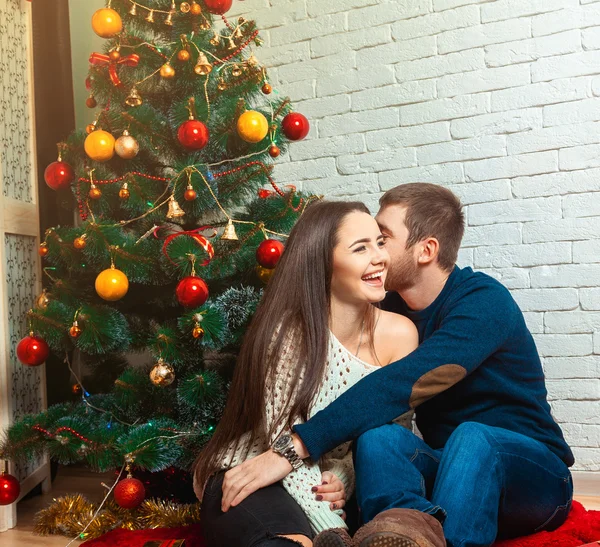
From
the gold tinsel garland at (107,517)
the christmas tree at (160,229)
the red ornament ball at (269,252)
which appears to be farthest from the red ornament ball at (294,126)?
the gold tinsel garland at (107,517)

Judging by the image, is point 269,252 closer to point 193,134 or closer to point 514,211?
point 193,134

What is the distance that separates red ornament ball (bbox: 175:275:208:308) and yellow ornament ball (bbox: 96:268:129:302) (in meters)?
0.18

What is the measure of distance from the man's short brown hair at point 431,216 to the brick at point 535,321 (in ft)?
2.15

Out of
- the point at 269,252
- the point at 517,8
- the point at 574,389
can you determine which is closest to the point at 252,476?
the point at 269,252

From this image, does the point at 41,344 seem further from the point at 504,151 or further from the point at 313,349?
the point at 504,151

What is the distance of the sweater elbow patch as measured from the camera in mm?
1476

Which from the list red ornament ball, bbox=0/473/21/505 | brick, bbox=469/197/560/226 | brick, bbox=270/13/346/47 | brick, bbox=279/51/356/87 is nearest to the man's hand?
red ornament ball, bbox=0/473/21/505

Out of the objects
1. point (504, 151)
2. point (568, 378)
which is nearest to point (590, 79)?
point (504, 151)

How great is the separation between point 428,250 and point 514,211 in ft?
2.36

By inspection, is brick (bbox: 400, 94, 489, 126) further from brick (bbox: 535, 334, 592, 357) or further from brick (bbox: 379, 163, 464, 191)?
brick (bbox: 535, 334, 592, 357)

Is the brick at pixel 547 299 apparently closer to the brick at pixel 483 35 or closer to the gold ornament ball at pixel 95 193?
the brick at pixel 483 35

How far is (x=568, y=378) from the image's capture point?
7.61 feet

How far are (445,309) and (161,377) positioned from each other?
77 cm

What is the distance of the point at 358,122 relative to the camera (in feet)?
8.52
